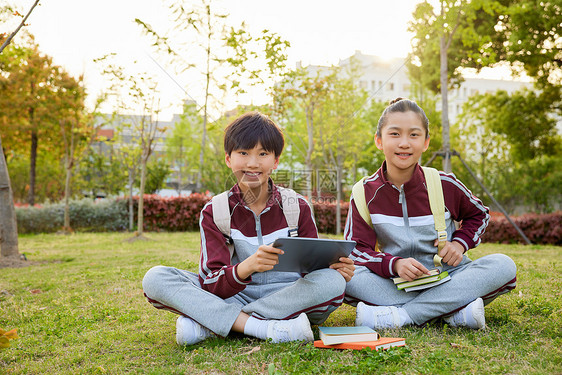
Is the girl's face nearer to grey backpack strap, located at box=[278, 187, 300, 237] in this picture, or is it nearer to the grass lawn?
grey backpack strap, located at box=[278, 187, 300, 237]

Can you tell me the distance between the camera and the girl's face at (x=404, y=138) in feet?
8.55

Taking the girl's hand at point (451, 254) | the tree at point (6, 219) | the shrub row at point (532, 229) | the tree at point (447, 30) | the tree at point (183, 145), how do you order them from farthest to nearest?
the tree at point (183, 145) < the shrub row at point (532, 229) < the tree at point (447, 30) < the tree at point (6, 219) < the girl's hand at point (451, 254)

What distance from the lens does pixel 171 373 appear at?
1.83 m

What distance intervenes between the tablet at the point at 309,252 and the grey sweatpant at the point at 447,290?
360 millimetres

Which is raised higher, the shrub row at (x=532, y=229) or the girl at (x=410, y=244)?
the girl at (x=410, y=244)

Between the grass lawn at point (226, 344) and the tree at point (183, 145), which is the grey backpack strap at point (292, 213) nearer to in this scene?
the grass lawn at point (226, 344)

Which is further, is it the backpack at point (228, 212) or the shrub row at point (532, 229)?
the shrub row at point (532, 229)

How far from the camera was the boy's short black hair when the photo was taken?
94.3 inches

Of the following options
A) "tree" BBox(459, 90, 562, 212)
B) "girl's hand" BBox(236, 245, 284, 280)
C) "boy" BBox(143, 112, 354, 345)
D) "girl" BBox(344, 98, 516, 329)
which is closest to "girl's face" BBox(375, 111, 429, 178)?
"girl" BBox(344, 98, 516, 329)

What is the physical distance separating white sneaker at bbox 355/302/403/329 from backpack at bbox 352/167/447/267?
16.0 inches

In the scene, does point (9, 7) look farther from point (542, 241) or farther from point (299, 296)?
point (542, 241)

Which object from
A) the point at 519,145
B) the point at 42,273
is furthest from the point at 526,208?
the point at 42,273

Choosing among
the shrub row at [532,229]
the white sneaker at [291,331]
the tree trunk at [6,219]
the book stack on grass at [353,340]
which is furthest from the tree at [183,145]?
the book stack on grass at [353,340]

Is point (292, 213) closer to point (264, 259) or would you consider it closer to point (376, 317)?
point (264, 259)
